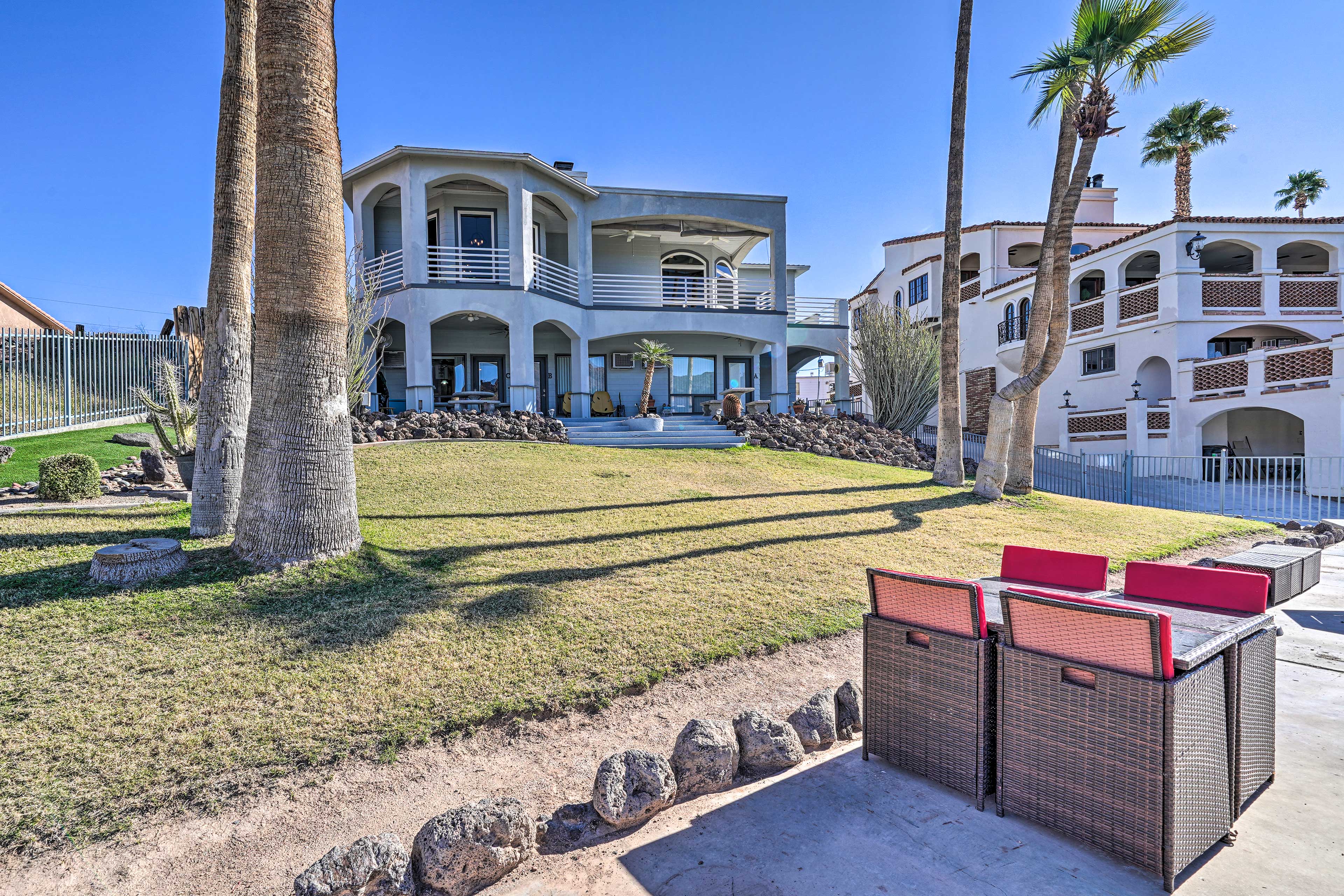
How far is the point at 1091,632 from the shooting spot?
9.25ft

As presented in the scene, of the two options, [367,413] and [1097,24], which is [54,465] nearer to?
[367,413]

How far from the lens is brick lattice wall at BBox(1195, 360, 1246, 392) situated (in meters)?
20.3

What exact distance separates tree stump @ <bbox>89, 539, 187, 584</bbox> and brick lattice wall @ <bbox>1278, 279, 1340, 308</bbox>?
3066 centimetres

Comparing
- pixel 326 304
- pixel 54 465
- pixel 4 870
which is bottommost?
pixel 4 870

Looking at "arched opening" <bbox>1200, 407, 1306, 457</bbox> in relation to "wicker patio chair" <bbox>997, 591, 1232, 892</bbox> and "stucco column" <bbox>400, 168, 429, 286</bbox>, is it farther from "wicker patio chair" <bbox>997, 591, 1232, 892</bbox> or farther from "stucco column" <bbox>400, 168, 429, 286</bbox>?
"stucco column" <bbox>400, 168, 429, 286</bbox>

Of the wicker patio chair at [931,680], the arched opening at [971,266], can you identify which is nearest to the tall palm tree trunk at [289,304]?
the wicker patio chair at [931,680]

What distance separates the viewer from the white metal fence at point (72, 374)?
13133 mm

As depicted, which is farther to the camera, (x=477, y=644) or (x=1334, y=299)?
(x=1334, y=299)

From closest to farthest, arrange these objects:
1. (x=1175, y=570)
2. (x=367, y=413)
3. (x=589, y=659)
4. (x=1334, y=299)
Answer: (x=1175, y=570) < (x=589, y=659) < (x=367, y=413) < (x=1334, y=299)

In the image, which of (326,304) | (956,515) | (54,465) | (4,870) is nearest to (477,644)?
(4,870)

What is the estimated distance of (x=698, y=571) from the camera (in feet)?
23.1

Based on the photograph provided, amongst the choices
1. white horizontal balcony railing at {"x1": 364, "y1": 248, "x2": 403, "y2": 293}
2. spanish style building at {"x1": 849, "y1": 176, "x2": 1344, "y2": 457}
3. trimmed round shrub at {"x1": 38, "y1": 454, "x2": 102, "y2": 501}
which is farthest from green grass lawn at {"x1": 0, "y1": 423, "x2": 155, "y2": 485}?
spanish style building at {"x1": 849, "y1": 176, "x2": 1344, "y2": 457}

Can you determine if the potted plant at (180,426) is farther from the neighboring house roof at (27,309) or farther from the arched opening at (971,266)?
the arched opening at (971,266)

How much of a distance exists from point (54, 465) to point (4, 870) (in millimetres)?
7762
